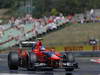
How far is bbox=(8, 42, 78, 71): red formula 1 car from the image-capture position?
16531 millimetres

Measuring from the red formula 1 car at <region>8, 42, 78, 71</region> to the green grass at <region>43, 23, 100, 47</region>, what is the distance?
19015mm

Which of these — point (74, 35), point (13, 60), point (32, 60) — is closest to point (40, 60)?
point (32, 60)

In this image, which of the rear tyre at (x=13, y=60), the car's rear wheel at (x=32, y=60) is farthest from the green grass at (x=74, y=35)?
the car's rear wheel at (x=32, y=60)

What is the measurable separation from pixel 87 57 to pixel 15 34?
33.3ft

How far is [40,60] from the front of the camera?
17406mm

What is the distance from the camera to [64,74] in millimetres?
15359

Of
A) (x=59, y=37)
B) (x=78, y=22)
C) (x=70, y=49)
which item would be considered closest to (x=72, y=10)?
(x=78, y=22)

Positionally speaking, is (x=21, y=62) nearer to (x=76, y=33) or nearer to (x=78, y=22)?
(x=76, y=33)

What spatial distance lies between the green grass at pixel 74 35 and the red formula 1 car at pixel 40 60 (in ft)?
62.4

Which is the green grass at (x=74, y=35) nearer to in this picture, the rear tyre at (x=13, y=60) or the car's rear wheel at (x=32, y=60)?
the rear tyre at (x=13, y=60)

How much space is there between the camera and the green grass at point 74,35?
37.8m

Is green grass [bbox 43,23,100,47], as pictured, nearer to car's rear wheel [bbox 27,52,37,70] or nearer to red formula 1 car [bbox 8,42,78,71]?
red formula 1 car [bbox 8,42,78,71]

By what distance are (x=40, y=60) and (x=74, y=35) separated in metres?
23.7

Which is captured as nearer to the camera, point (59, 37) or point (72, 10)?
point (59, 37)
